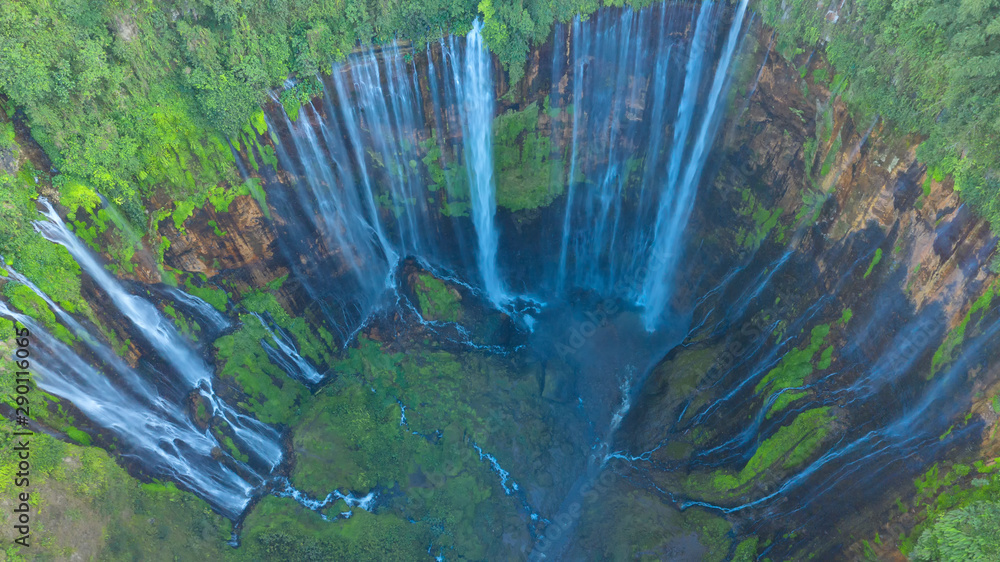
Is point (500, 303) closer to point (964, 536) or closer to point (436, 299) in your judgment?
point (436, 299)

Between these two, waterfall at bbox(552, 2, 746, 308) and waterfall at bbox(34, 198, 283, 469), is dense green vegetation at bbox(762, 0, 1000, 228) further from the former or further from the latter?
waterfall at bbox(34, 198, 283, 469)

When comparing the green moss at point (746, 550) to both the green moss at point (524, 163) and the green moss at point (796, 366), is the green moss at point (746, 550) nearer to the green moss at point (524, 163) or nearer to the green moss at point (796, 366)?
the green moss at point (796, 366)

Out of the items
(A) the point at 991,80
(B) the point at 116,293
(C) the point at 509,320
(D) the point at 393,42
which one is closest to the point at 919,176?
(A) the point at 991,80

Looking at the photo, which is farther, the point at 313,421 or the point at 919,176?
the point at 313,421

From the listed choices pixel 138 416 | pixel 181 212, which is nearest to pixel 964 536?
pixel 138 416

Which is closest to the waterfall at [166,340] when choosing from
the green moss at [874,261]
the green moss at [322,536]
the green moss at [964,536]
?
the green moss at [322,536]

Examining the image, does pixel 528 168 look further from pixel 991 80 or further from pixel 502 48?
pixel 991 80
